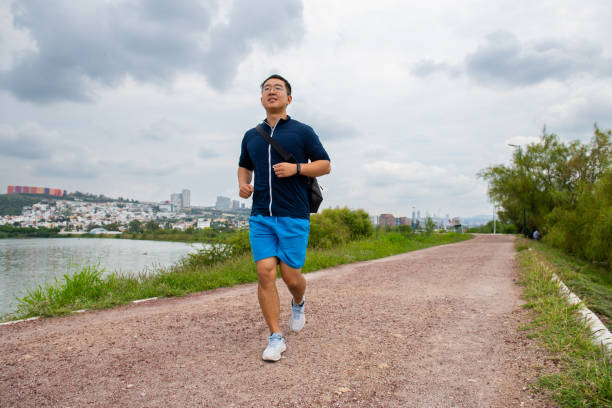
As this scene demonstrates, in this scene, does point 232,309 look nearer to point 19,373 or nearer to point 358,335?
point 358,335

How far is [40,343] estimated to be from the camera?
3670 millimetres

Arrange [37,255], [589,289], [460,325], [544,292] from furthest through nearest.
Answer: [37,255] → [589,289] → [544,292] → [460,325]

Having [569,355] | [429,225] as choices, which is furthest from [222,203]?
[569,355]

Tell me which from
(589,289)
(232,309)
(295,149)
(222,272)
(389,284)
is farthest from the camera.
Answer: (222,272)

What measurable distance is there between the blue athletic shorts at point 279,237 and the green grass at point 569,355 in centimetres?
201

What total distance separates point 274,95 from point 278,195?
93 cm

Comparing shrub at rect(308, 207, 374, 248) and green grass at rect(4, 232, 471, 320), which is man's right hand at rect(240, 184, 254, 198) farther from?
shrub at rect(308, 207, 374, 248)

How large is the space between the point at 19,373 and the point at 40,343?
0.77 metres

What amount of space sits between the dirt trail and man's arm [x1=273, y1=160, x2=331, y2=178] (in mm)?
1494

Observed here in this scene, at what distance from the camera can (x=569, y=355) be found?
3025mm

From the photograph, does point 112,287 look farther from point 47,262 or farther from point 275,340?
point 275,340

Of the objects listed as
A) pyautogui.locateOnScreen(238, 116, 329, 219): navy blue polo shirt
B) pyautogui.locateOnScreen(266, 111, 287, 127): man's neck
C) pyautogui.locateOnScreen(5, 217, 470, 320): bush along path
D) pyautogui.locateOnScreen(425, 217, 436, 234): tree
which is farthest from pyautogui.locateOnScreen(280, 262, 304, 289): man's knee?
pyautogui.locateOnScreen(425, 217, 436, 234): tree

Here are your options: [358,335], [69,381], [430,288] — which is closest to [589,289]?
[430,288]

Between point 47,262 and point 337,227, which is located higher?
point 337,227
